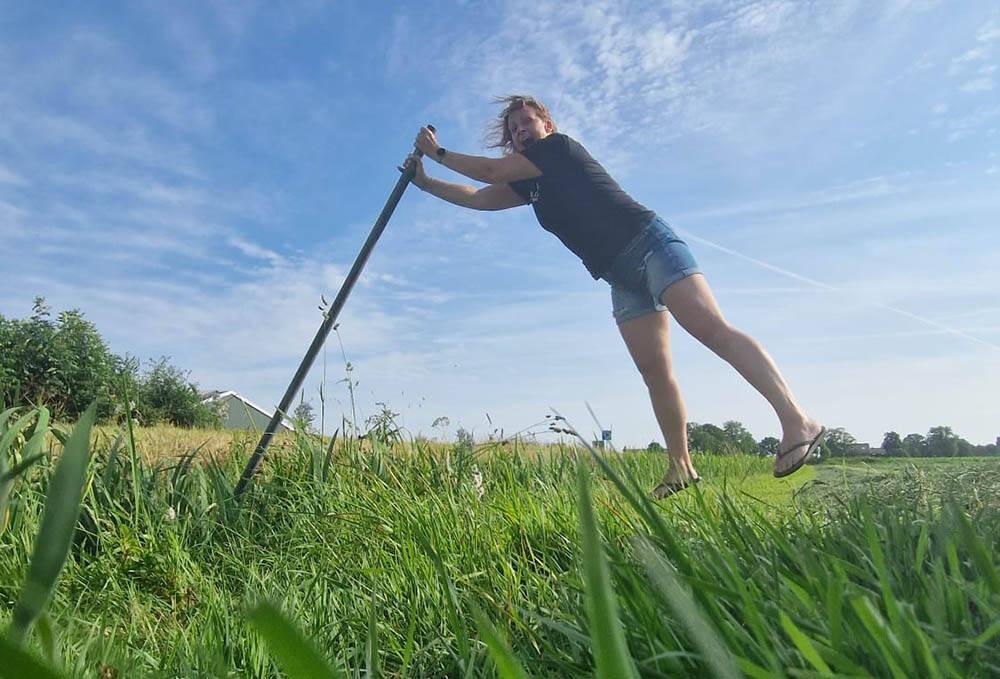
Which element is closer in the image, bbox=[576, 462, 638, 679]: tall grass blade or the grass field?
bbox=[576, 462, 638, 679]: tall grass blade

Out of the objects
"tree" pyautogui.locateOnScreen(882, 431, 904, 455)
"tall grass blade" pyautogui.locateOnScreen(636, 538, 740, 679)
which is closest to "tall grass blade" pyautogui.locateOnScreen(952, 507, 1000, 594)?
"tall grass blade" pyautogui.locateOnScreen(636, 538, 740, 679)

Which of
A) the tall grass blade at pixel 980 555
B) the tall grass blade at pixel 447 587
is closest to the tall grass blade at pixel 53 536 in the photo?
the tall grass blade at pixel 447 587

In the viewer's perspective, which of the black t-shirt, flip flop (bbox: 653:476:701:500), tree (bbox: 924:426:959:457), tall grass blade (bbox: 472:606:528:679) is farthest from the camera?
the black t-shirt

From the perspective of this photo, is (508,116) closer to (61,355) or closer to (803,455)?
(803,455)

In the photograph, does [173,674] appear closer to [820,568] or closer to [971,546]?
[820,568]

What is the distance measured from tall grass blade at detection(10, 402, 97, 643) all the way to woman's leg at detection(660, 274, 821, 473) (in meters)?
2.95

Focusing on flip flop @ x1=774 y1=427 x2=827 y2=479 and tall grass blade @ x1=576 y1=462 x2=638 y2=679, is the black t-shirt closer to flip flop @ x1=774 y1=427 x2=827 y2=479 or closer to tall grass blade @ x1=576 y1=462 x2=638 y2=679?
flip flop @ x1=774 y1=427 x2=827 y2=479

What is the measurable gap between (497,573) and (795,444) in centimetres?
177

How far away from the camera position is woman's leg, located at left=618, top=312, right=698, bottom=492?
146 inches

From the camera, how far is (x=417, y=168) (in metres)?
4.03

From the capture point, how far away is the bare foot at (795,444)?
2924 mm

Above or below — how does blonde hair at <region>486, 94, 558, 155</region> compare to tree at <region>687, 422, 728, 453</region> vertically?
above

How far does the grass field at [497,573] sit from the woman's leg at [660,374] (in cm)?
44

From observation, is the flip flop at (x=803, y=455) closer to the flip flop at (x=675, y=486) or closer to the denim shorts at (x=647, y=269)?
the flip flop at (x=675, y=486)
